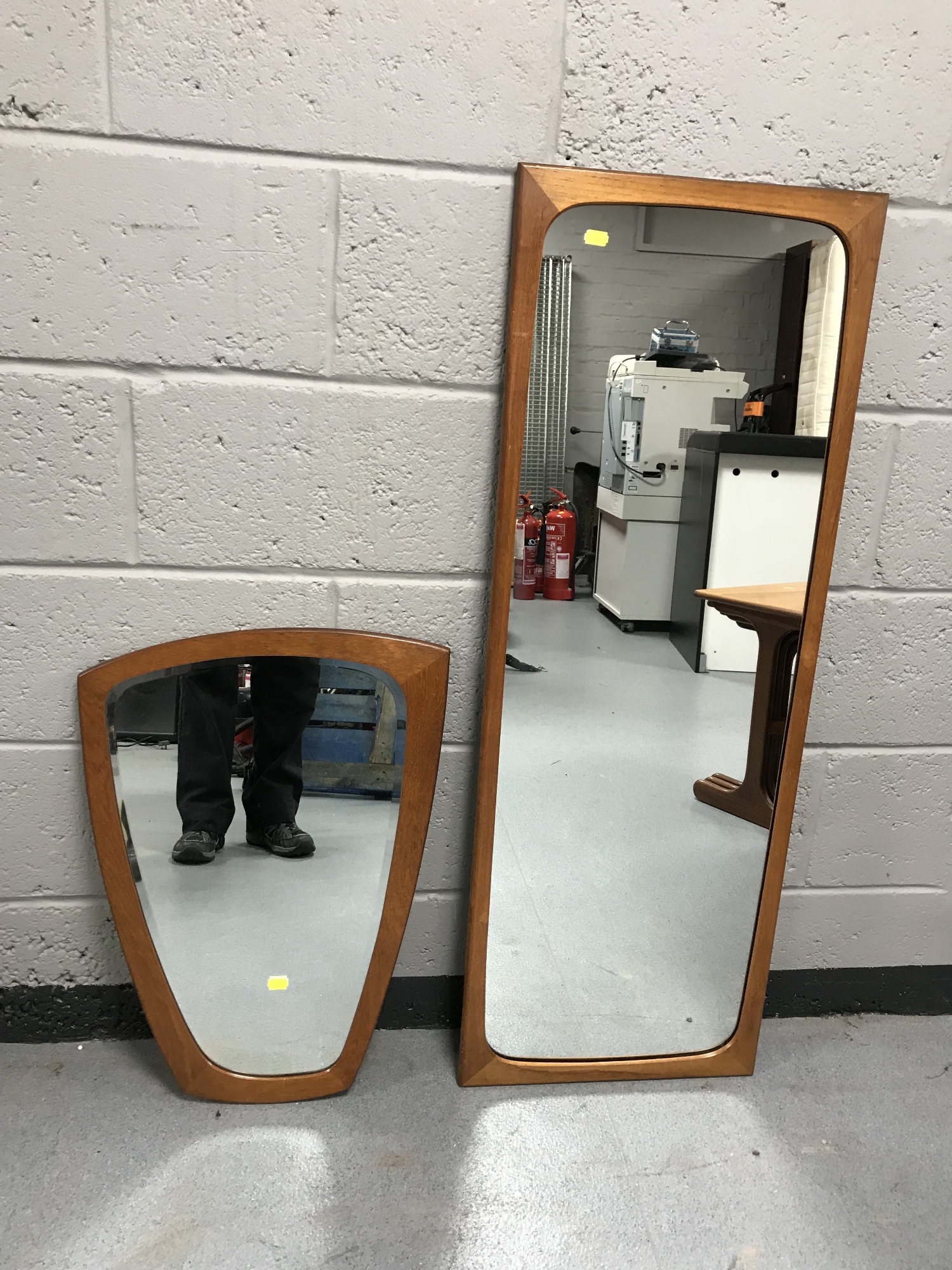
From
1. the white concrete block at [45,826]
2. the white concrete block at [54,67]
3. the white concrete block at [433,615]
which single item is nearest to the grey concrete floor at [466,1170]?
the white concrete block at [45,826]

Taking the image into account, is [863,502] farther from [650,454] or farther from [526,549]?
[526,549]

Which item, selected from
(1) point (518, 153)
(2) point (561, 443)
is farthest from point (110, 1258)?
(1) point (518, 153)

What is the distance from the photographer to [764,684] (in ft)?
4.86

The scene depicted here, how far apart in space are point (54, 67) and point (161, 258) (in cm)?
25

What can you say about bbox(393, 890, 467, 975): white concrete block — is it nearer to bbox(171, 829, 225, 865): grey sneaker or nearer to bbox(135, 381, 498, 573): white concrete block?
bbox(171, 829, 225, 865): grey sneaker

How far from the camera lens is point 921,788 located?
1.66 meters

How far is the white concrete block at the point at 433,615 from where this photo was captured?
56.6 inches

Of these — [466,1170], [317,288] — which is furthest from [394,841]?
[317,288]

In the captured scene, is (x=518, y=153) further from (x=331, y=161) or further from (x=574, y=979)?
(x=574, y=979)

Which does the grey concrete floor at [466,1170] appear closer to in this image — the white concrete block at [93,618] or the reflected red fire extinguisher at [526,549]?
the white concrete block at [93,618]

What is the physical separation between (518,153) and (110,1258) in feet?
5.03

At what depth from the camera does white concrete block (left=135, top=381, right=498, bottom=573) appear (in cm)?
134

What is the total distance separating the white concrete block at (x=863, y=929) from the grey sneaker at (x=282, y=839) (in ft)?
2.82

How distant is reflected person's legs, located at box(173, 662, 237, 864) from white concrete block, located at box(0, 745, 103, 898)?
0.61ft
